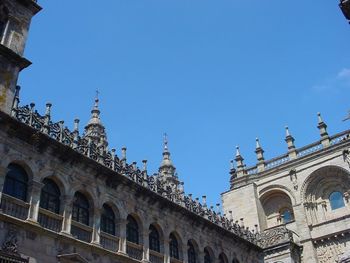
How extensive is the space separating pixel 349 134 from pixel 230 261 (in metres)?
13.0

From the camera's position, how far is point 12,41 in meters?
19.1

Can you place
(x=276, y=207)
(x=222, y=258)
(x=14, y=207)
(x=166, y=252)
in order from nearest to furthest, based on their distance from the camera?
(x=14, y=207), (x=166, y=252), (x=222, y=258), (x=276, y=207)

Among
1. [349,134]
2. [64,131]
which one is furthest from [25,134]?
[349,134]

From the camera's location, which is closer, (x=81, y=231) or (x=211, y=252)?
(x=81, y=231)

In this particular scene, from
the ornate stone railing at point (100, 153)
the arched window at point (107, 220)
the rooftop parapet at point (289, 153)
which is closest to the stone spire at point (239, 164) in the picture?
the rooftop parapet at point (289, 153)

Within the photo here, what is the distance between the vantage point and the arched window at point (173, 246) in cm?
2283

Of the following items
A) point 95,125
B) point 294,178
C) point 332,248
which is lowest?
point 332,248

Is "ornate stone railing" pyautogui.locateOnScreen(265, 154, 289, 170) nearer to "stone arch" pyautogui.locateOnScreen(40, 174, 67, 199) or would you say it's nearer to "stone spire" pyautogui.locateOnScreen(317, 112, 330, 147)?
"stone spire" pyautogui.locateOnScreen(317, 112, 330, 147)

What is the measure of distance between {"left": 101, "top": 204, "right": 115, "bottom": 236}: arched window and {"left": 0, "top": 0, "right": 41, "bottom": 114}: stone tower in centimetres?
584

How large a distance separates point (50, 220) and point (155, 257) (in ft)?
20.7

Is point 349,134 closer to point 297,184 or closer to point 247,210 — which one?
point 297,184

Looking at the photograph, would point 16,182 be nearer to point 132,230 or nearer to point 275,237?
point 132,230

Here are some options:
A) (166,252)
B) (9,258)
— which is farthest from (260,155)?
(9,258)

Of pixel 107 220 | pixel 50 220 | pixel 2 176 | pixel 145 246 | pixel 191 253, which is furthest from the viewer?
pixel 191 253
